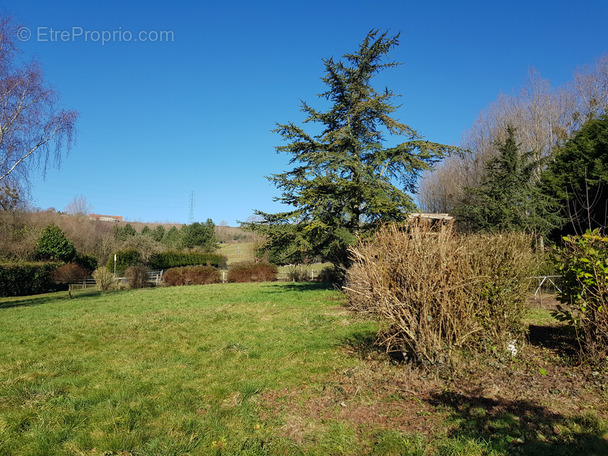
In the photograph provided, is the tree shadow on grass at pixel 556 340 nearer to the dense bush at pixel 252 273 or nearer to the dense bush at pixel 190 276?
the dense bush at pixel 252 273

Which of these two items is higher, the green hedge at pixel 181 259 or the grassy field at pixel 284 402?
the green hedge at pixel 181 259

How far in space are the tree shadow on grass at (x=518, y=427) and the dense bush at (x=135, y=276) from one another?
2430 cm

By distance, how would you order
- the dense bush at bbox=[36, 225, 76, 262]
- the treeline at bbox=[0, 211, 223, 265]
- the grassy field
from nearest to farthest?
1. the grassy field
2. the treeline at bbox=[0, 211, 223, 265]
3. the dense bush at bbox=[36, 225, 76, 262]

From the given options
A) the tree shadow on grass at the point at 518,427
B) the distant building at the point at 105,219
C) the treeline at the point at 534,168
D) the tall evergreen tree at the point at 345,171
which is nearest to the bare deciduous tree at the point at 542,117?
the treeline at the point at 534,168

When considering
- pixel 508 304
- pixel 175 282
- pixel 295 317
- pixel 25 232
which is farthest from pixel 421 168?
pixel 25 232

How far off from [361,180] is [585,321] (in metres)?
11.4

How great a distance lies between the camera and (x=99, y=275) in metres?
22.1

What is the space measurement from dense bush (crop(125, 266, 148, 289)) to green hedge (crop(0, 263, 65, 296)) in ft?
17.9

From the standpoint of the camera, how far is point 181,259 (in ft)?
120

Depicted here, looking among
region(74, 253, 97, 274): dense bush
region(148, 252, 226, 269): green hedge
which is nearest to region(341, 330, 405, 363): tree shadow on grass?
region(148, 252, 226, 269): green hedge

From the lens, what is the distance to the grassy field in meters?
3.22

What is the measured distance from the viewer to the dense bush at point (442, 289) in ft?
14.9

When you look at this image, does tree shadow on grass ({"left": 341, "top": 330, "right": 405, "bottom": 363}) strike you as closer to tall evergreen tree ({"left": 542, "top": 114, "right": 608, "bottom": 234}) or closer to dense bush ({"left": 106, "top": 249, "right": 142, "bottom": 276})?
tall evergreen tree ({"left": 542, "top": 114, "right": 608, "bottom": 234})

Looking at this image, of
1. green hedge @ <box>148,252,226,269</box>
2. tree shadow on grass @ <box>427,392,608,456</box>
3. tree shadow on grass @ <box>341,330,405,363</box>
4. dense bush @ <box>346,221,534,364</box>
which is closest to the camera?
tree shadow on grass @ <box>427,392,608,456</box>
